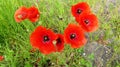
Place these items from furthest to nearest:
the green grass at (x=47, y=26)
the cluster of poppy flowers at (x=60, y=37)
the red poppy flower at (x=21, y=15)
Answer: the green grass at (x=47, y=26) < the red poppy flower at (x=21, y=15) < the cluster of poppy flowers at (x=60, y=37)

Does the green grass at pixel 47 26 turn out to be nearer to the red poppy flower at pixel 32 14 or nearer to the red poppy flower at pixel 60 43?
the red poppy flower at pixel 32 14

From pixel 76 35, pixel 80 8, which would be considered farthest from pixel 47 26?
pixel 76 35

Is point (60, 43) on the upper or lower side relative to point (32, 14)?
lower

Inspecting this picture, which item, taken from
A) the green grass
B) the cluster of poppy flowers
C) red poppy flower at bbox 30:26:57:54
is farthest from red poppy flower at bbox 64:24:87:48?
the green grass

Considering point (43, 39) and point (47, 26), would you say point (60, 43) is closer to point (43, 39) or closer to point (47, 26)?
point (43, 39)

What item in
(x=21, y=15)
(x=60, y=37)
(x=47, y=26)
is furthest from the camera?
(x=47, y=26)

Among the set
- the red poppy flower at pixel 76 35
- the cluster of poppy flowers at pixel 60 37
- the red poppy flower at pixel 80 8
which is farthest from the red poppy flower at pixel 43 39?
the red poppy flower at pixel 80 8

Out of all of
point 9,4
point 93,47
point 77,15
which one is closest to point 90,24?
point 77,15
